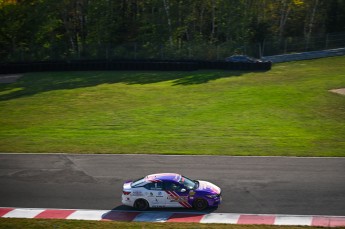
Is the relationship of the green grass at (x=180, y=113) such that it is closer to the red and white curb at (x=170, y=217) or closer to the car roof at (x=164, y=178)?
the car roof at (x=164, y=178)

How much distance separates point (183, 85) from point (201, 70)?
6453 mm

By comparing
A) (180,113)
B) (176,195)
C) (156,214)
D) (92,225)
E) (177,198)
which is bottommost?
(156,214)

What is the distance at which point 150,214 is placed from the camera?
19.2 m

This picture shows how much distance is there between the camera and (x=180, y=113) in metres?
33.7

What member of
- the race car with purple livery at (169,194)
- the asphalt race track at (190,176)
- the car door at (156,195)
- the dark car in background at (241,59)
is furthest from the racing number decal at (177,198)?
the dark car in background at (241,59)

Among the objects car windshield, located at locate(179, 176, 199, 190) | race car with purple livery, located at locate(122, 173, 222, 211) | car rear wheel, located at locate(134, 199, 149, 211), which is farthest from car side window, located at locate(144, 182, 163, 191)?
car windshield, located at locate(179, 176, 199, 190)

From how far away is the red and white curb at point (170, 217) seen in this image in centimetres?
1783

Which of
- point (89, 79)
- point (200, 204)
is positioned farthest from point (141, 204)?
point (89, 79)

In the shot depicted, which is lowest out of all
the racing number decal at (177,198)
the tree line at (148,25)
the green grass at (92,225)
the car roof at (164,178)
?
the green grass at (92,225)

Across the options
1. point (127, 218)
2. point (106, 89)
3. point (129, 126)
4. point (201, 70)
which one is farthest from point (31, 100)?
point (127, 218)

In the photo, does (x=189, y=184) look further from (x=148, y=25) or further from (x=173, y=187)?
(x=148, y=25)

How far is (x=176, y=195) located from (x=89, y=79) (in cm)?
2844

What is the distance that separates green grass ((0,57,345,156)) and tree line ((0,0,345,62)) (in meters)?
8.02

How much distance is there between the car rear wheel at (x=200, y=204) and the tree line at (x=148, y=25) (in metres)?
34.0
